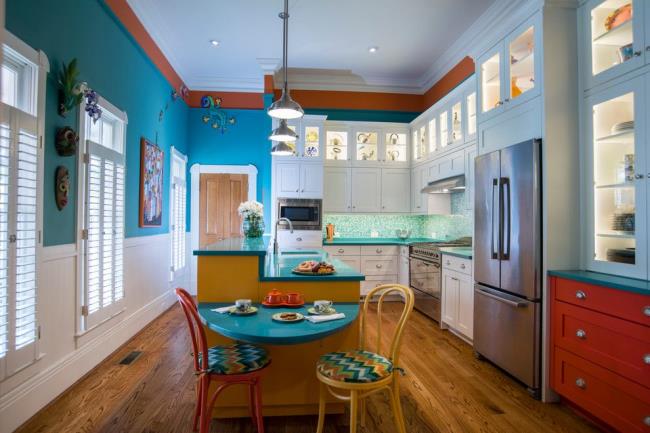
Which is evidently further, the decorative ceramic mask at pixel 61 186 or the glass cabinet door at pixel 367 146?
the glass cabinet door at pixel 367 146

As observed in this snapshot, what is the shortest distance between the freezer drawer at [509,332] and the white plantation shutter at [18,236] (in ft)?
10.9

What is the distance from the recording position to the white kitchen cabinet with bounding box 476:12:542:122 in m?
2.83

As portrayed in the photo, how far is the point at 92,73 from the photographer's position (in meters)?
3.13

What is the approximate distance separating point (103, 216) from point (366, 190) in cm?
380

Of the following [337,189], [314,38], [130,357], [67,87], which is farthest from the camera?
[337,189]

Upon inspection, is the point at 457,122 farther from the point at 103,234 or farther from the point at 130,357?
the point at 130,357

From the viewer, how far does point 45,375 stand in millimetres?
2520

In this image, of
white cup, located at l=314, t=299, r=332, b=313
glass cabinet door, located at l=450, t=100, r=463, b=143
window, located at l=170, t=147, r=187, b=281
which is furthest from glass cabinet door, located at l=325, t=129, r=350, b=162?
white cup, located at l=314, t=299, r=332, b=313

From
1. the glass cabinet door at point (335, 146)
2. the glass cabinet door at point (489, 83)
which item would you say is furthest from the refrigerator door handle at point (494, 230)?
the glass cabinet door at point (335, 146)

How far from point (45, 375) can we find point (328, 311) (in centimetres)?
201

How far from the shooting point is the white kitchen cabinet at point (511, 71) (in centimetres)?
283

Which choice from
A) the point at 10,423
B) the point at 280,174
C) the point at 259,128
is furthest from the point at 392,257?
the point at 10,423

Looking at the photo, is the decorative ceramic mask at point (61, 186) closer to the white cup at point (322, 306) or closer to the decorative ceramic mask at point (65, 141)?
the decorative ceramic mask at point (65, 141)

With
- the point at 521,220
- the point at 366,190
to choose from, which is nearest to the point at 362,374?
the point at 521,220
